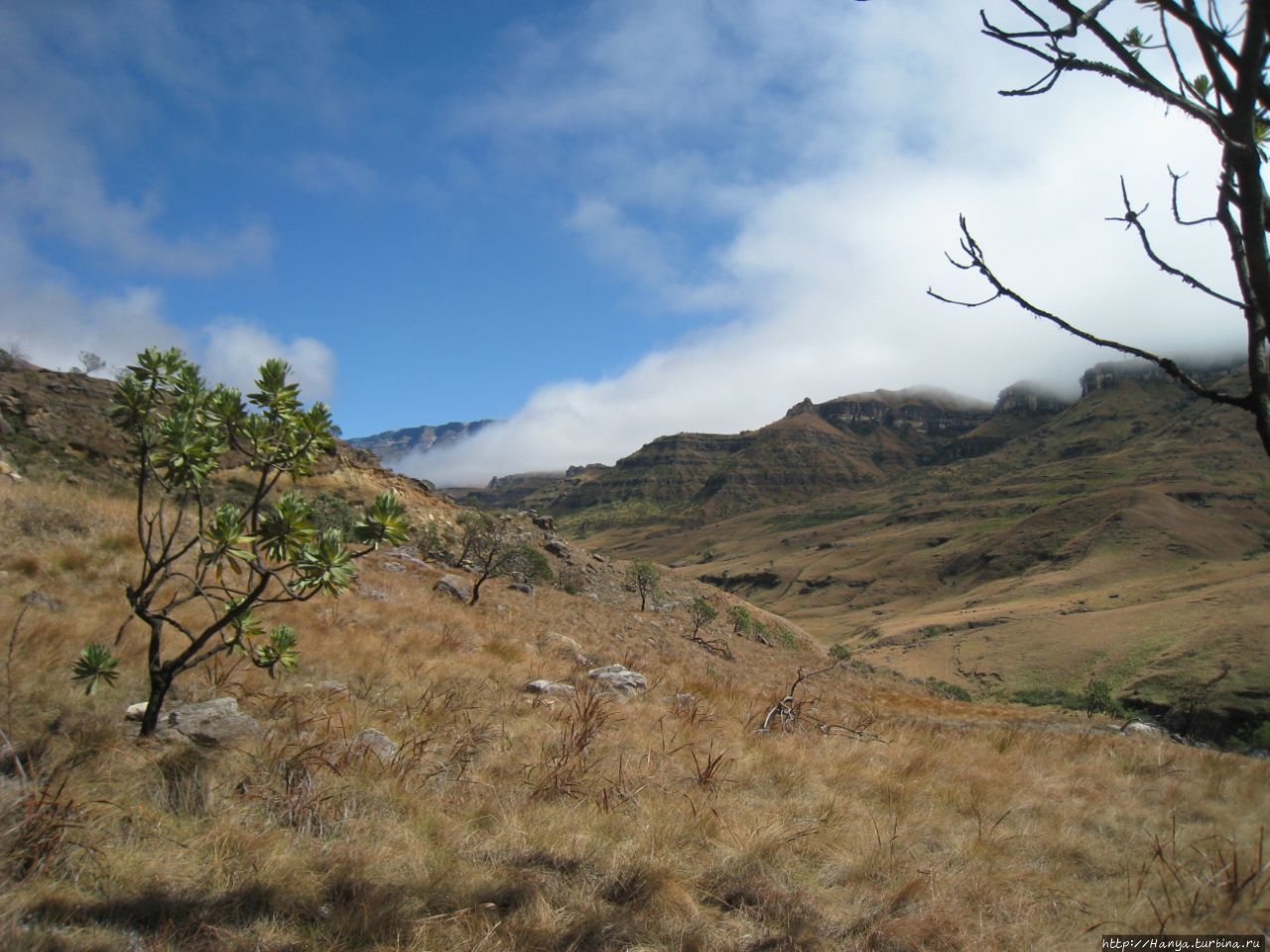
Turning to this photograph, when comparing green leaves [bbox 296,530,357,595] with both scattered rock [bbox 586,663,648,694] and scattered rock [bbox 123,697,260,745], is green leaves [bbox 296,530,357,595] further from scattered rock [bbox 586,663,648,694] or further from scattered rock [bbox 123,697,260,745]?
scattered rock [bbox 586,663,648,694]

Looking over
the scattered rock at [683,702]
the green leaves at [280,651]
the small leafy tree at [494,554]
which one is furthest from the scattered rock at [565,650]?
the small leafy tree at [494,554]

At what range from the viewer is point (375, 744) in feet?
17.0

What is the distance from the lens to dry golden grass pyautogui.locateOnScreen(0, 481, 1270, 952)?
10.8ft

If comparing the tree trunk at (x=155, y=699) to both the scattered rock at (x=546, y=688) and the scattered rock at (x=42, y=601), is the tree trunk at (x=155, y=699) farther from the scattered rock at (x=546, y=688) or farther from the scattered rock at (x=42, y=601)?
the scattered rock at (x=546, y=688)

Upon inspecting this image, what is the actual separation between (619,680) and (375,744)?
4794 millimetres

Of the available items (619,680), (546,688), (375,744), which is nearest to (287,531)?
(375,744)

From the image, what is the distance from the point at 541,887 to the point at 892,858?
2387mm

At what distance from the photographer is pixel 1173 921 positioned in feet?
13.1

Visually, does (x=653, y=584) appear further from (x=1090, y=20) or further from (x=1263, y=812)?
(x=1090, y=20)

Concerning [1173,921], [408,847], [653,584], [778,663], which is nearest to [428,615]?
[408,847]

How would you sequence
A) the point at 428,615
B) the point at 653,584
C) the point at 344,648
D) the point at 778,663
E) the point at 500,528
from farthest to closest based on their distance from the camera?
1. the point at 653,584
2. the point at 500,528
3. the point at 778,663
4. the point at 428,615
5. the point at 344,648

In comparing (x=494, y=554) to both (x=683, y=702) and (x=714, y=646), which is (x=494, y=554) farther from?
(x=683, y=702)

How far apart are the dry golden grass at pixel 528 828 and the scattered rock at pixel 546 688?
34 centimetres

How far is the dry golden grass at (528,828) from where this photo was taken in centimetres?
329
